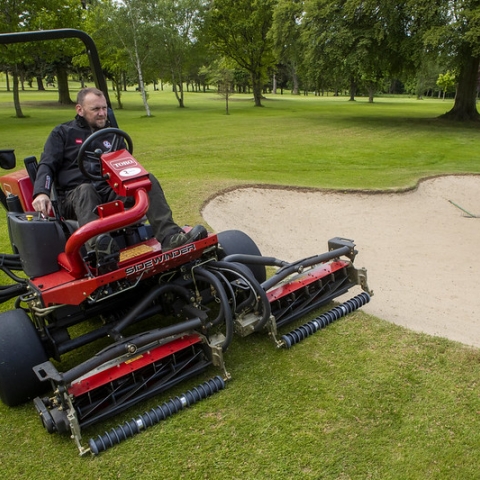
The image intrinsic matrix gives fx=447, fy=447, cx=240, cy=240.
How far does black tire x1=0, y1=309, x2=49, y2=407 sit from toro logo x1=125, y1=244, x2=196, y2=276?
744 mm

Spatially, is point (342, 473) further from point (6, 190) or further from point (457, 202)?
point (457, 202)

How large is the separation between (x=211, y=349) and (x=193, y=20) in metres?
32.9

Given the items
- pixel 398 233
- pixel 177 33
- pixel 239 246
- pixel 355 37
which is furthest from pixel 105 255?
pixel 177 33

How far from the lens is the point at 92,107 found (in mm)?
3539

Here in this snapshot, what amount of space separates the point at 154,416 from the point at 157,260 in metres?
0.95

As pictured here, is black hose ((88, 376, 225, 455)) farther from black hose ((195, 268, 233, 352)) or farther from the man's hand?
the man's hand

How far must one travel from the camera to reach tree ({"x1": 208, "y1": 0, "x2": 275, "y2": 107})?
106 ft

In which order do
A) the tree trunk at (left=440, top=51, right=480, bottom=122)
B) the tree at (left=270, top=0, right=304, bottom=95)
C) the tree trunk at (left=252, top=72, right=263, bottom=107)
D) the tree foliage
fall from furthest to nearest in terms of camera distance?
the tree trunk at (left=252, top=72, right=263, bottom=107) → the tree at (left=270, top=0, right=304, bottom=95) → the tree trunk at (left=440, top=51, right=480, bottom=122) → the tree foliage

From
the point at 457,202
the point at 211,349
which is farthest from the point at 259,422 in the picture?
the point at 457,202

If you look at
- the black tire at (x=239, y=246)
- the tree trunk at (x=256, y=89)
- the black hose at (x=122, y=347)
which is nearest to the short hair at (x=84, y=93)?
the black tire at (x=239, y=246)

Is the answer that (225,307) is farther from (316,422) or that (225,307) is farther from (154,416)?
(316,422)

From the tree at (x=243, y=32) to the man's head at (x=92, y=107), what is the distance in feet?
103

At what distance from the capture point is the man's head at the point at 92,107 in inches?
139

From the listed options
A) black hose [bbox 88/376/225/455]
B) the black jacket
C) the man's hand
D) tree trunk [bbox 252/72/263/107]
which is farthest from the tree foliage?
black hose [bbox 88/376/225/455]
